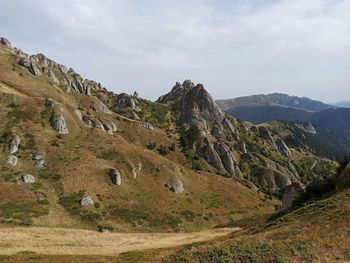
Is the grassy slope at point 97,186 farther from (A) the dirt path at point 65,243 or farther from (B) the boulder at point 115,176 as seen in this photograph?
(A) the dirt path at point 65,243

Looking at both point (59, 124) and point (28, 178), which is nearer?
point (28, 178)

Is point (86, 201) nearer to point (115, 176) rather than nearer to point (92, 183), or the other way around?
point (92, 183)

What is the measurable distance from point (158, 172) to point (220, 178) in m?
30.0

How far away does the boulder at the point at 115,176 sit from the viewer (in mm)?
115625

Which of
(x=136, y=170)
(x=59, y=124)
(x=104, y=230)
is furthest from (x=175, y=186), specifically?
Answer: (x=59, y=124)

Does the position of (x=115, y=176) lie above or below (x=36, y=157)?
below

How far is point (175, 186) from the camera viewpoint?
127m

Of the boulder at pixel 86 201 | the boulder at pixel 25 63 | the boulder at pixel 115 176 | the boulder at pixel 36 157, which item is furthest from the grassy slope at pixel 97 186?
the boulder at pixel 25 63

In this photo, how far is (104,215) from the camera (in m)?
101

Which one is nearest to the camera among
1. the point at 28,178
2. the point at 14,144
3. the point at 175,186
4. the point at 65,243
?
the point at 65,243

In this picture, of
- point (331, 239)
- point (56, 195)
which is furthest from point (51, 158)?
point (331, 239)

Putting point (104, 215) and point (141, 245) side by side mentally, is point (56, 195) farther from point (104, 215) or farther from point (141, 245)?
point (141, 245)

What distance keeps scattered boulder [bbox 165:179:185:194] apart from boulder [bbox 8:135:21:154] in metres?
46.0

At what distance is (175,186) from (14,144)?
163ft
